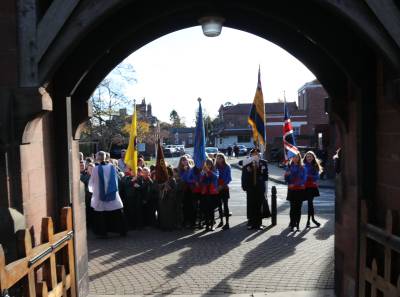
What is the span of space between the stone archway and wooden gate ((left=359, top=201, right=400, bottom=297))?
0.84ft

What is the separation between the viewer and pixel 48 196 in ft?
15.5

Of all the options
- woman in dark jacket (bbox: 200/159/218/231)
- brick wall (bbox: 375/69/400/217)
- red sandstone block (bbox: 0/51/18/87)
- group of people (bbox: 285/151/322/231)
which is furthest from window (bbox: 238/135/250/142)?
red sandstone block (bbox: 0/51/18/87)

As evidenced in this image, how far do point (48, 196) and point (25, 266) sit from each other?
141cm

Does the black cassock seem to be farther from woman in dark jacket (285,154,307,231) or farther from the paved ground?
woman in dark jacket (285,154,307,231)

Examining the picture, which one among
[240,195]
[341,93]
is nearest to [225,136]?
[240,195]

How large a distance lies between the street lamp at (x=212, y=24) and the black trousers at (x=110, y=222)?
5848mm

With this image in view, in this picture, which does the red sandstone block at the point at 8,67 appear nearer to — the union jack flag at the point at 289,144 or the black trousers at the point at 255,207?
the black trousers at the point at 255,207

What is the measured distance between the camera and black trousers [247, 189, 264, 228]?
10672mm

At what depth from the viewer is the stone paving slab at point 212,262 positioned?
21.2ft

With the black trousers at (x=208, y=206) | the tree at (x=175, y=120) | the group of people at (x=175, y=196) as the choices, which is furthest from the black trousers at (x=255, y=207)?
the tree at (x=175, y=120)

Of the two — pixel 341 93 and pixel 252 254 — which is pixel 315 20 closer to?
pixel 341 93

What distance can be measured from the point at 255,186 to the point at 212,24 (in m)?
6.22

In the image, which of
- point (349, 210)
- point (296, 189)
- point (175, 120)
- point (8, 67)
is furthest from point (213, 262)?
point (175, 120)

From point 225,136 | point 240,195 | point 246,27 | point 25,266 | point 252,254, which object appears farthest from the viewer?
point 225,136
